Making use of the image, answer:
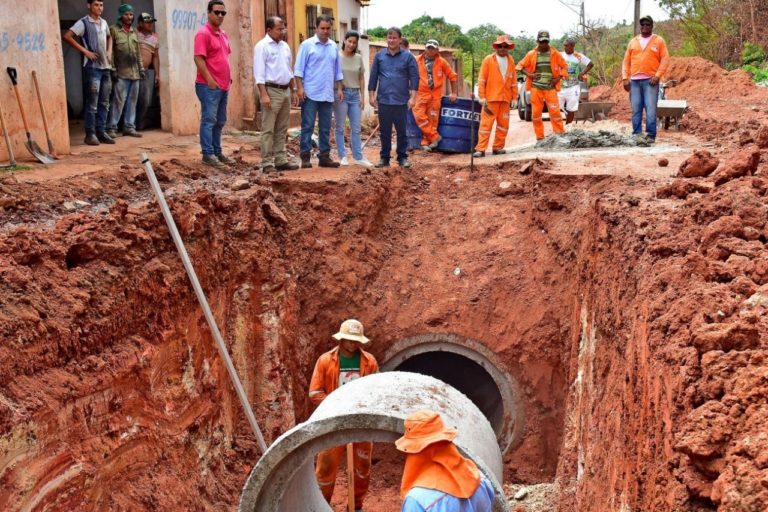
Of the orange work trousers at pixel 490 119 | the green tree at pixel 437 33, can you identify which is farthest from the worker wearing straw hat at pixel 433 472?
the green tree at pixel 437 33

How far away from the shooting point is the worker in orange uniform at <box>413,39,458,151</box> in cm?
1341

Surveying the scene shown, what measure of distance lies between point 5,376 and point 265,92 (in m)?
5.64

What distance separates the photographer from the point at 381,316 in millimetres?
9953

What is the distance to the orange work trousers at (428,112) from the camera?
13.4 meters

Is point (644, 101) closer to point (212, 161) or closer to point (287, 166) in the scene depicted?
point (287, 166)

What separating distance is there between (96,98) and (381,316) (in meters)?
4.95

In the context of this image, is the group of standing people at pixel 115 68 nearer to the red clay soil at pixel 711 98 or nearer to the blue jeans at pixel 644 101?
the blue jeans at pixel 644 101

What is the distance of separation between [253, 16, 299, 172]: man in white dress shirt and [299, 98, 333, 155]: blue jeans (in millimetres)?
328

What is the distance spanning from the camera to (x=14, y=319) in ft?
18.3

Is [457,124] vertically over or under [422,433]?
over

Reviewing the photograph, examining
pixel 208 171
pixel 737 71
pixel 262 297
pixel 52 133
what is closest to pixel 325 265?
pixel 262 297

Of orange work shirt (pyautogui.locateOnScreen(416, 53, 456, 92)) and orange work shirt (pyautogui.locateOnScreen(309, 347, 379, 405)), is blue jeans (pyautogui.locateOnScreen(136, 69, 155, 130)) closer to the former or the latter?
orange work shirt (pyautogui.locateOnScreen(416, 53, 456, 92))

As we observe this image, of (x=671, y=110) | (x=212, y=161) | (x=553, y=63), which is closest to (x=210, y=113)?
(x=212, y=161)

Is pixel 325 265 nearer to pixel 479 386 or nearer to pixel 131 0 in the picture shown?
pixel 479 386
